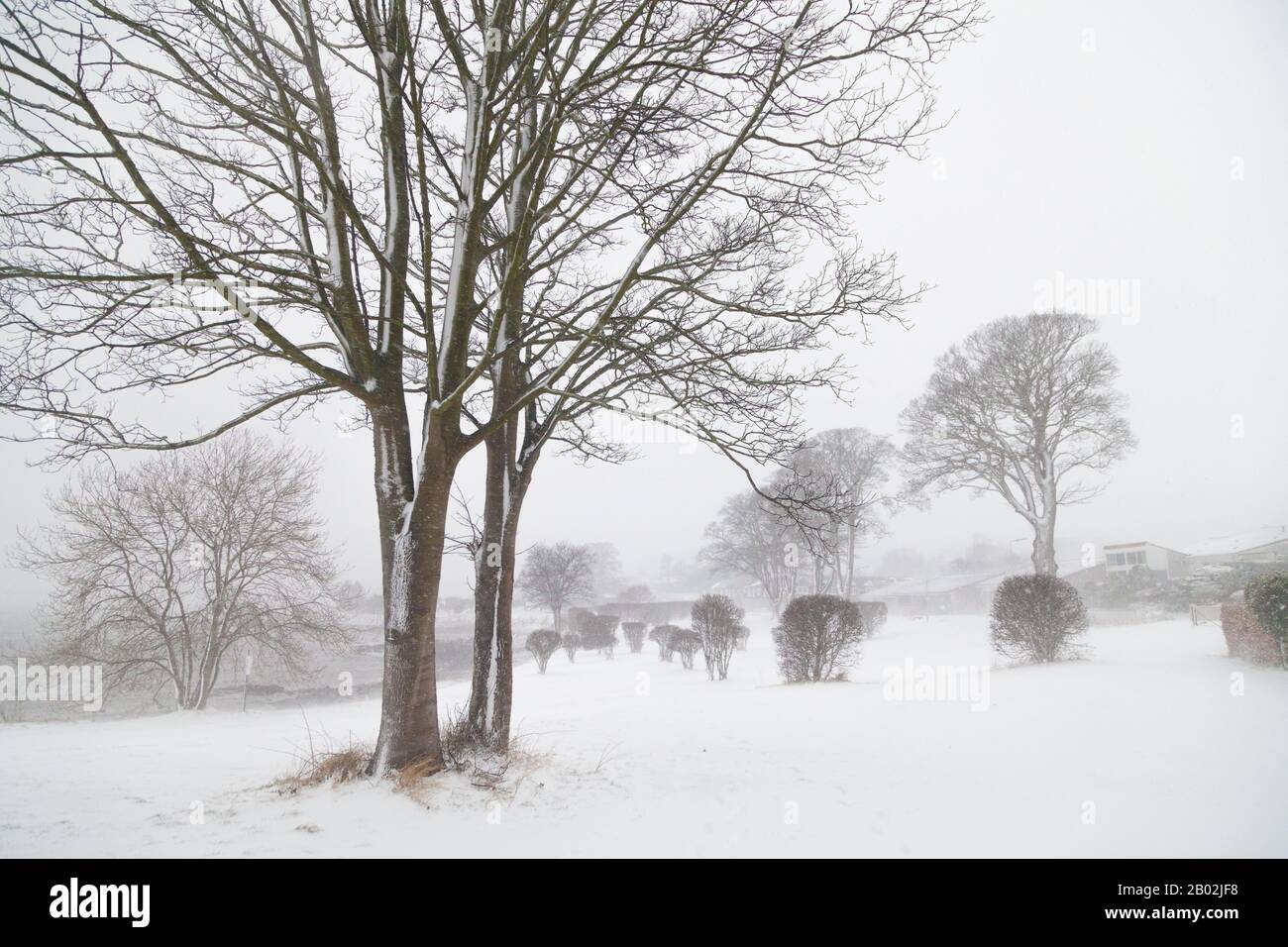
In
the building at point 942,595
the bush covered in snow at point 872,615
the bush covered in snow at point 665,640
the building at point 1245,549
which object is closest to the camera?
the bush covered in snow at point 665,640

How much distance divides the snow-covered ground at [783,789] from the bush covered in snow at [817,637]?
4.00 meters

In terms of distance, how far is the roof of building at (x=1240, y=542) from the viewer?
2464cm

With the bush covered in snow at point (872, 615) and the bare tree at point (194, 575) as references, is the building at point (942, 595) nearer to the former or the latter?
the bush covered in snow at point (872, 615)

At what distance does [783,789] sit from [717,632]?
12293 millimetres

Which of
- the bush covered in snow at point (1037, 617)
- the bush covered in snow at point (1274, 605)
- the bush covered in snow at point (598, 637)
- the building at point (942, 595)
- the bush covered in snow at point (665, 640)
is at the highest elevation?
the bush covered in snow at point (1274, 605)

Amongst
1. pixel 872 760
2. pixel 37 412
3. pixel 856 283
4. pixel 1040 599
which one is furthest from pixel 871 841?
pixel 1040 599

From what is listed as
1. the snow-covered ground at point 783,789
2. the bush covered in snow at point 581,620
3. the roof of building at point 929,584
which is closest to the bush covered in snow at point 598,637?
the bush covered in snow at point 581,620

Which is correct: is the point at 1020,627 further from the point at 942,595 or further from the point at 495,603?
the point at 942,595

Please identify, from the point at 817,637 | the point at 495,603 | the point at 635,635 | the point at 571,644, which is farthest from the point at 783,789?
the point at 635,635

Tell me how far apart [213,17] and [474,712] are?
645 centimetres

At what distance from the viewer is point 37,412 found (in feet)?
14.1

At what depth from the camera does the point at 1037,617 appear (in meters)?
11.8

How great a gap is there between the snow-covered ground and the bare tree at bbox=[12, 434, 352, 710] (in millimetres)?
7246
